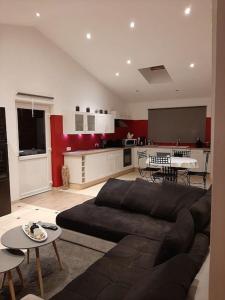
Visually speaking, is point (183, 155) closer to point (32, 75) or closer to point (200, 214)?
point (32, 75)

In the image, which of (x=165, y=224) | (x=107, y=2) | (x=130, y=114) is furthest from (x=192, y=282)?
(x=130, y=114)

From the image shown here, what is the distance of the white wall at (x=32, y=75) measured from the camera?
4770 millimetres

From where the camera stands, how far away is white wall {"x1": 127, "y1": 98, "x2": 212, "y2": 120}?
7.84 metres

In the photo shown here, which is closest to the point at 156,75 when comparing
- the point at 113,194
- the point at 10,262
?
the point at 113,194

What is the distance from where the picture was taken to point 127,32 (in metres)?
4.94

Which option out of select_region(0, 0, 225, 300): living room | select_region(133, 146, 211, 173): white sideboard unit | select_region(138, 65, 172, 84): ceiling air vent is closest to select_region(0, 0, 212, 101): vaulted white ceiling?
select_region(0, 0, 225, 300): living room

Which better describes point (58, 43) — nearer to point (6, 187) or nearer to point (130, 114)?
point (6, 187)

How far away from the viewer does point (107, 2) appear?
13.2 ft

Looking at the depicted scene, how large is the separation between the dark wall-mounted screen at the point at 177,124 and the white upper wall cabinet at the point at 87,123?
1762mm

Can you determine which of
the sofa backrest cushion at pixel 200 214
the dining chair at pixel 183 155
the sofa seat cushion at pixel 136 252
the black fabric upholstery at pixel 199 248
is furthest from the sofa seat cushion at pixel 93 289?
the dining chair at pixel 183 155

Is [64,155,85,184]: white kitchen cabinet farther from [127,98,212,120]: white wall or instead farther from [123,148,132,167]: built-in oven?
[127,98,212,120]: white wall

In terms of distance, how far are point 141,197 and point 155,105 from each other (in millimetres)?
6041

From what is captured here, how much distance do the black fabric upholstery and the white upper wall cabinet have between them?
4656 millimetres

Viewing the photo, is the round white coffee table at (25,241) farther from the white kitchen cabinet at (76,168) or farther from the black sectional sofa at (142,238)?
the white kitchen cabinet at (76,168)
